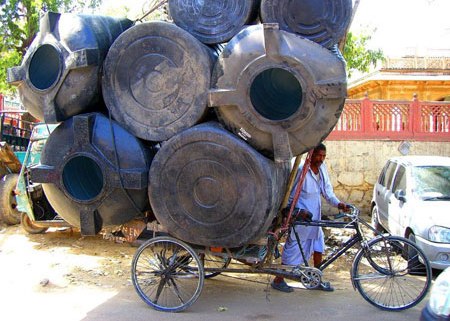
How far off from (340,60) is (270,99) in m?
0.68

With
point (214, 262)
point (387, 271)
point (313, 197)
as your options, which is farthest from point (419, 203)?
point (214, 262)

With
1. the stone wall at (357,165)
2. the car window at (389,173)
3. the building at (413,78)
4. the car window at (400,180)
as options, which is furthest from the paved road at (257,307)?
the building at (413,78)

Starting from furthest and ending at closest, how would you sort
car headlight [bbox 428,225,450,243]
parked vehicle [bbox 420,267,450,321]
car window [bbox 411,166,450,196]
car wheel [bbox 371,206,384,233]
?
car wheel [bbox 371,206,384,233] → car window [bbox 411,166,450,196] → car headlight [bbox 428,225,450,243] → parked vehicle [bbox 420,267,450,321]

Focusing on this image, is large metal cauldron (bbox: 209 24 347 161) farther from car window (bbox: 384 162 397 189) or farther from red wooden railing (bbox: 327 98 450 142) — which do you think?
red wooden railing (bbox: 327 98 450 142)

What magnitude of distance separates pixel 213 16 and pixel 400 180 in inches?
196

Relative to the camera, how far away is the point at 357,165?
11711 millimetres

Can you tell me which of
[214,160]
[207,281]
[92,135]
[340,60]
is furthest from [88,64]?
[207,281]

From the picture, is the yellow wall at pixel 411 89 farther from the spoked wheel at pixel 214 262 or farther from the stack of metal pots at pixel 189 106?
the stack of metal pots at pixel 189 106

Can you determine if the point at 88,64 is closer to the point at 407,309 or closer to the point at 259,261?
the point at 259,261

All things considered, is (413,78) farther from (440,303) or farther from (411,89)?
(440,303)

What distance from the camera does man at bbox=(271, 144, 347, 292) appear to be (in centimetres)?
534

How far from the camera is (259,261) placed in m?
4.80

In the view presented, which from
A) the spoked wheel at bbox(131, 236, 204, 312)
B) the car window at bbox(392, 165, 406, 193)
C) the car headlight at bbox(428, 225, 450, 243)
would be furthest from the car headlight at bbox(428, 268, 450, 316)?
the car window at bbox(392, 165, 406, 193)

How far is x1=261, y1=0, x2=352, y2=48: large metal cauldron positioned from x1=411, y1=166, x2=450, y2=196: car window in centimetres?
389
